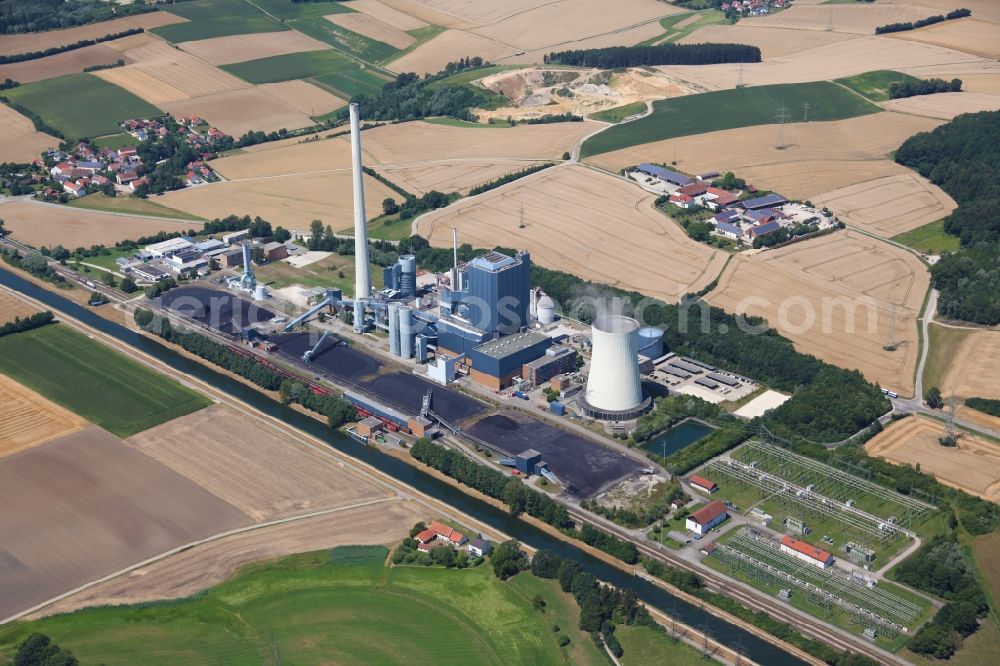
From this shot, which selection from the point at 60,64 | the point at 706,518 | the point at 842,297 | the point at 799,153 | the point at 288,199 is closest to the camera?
the point at 706,518

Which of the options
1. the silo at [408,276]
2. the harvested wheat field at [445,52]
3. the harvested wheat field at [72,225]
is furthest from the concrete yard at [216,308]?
the harvested wheat field at [445,52]

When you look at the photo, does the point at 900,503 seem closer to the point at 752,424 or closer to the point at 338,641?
the point at 752,424

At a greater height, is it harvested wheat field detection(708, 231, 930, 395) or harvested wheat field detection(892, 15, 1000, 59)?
harvested wheat field detection(892, 15, 1000, 59)

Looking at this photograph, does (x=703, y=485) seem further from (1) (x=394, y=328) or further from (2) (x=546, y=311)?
(1) (x=394, y=328)

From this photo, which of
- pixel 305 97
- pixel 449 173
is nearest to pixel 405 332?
pixel 449 173

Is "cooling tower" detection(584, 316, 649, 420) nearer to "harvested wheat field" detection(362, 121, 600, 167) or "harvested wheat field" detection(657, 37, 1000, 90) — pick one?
"harvested wheat field" detection(362, 121, 600, 167)

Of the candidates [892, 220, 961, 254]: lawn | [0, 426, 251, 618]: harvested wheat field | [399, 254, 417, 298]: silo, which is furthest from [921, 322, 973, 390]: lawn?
[0, 426, 251, 618]: harvested wheat field

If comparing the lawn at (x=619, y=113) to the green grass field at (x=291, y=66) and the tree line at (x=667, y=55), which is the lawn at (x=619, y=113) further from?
the green grass field at (x=291, y=66)
